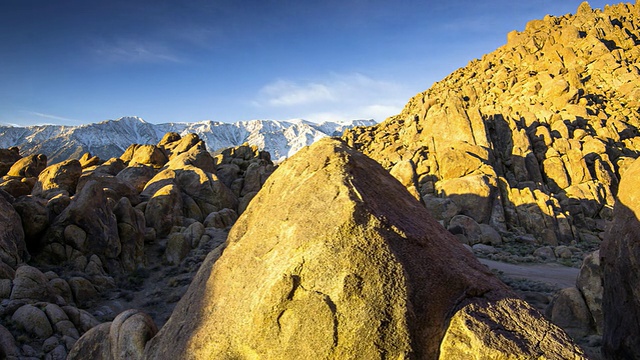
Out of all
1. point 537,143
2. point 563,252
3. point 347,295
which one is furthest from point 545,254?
point 347,295

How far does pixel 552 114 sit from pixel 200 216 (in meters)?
54.9

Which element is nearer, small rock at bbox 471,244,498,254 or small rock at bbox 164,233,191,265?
small rock at bbox 164,233,191,265

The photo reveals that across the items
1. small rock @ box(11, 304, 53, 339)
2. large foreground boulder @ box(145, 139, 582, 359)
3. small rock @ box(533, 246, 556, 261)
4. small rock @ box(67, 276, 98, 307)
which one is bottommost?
small rock @ box(533, 246, 556, 261)

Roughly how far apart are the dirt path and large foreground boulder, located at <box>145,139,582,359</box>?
709 inches

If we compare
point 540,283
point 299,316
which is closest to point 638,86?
point 540,283

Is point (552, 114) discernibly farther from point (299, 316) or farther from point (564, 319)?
point (299, 316)

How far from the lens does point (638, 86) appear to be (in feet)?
220

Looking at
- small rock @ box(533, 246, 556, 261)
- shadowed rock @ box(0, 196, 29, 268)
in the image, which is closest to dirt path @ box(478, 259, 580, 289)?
small rock @ box(533, 246, 556, 261)

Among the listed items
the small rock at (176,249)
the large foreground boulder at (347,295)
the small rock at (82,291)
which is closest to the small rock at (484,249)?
Answer: the small rock at (176,249)

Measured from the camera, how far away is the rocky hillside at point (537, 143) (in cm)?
3416

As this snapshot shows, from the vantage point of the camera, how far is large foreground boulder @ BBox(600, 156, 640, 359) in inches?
303

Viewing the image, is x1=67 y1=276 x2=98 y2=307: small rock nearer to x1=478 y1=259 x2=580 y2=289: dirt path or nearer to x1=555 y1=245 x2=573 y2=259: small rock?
x1=478 y1=259 x2=580 y2=289: dirt path

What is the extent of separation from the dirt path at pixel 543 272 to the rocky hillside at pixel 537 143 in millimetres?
5561

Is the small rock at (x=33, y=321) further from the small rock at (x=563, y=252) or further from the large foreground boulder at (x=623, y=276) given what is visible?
the small rock at (x=563, y=252)
